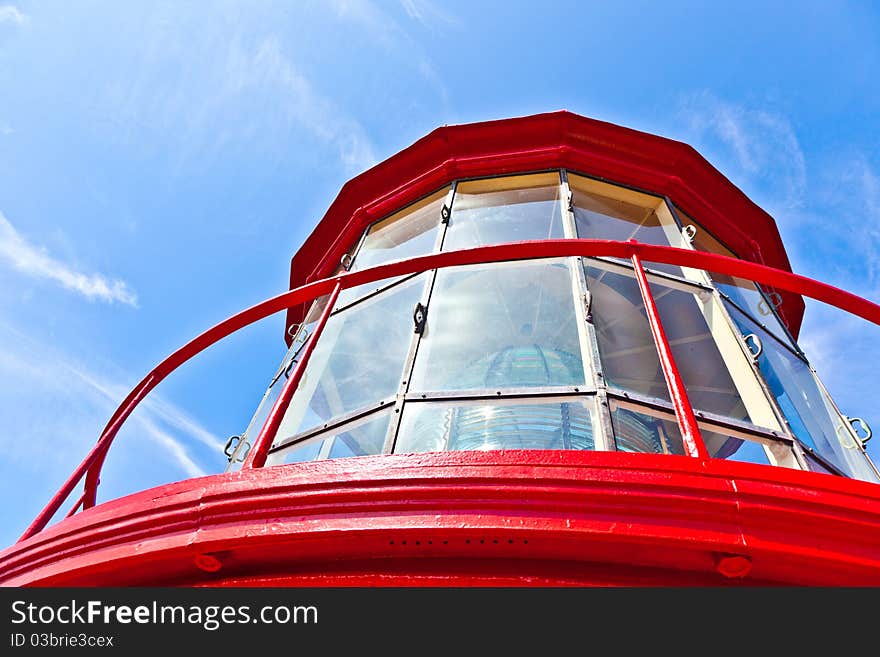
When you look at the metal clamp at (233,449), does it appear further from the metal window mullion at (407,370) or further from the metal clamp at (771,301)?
the metal clamp at (771,301)

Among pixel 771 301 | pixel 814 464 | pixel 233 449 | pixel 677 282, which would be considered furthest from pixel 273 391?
pixel 771 301

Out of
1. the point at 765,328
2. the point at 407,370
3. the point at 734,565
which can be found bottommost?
the point at 734,565

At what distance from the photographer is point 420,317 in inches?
123

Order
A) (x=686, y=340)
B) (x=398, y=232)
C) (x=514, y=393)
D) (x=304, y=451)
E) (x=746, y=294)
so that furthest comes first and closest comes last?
1. (x=398, y=232)
2. (x=746, y=294)
3. (x=686, y=340)
4. (x=304, y=451)
5. (x=514, y=393)

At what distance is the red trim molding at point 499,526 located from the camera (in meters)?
1.51

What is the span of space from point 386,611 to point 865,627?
923 mm

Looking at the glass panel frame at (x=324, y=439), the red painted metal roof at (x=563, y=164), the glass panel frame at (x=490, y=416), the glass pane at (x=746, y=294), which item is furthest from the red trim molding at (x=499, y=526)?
the red painted metal roof at (x=563, y=164)

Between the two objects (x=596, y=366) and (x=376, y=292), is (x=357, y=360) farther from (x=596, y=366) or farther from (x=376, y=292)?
(x=596, y=366)

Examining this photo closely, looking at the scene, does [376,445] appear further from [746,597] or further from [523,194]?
[523,194]

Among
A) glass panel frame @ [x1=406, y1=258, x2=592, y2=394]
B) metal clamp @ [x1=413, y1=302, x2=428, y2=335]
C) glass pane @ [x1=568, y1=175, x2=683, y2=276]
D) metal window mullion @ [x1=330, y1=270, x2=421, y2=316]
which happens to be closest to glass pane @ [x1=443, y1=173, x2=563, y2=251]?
glass pane @ [x1=568, y1=175, x2=683, y2=276]

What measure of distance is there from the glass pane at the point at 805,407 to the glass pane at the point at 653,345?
0.63ft

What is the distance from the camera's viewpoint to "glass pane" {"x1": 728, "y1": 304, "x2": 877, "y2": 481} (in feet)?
9.66

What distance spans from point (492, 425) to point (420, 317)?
74cm

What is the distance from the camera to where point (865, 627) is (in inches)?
49.3
